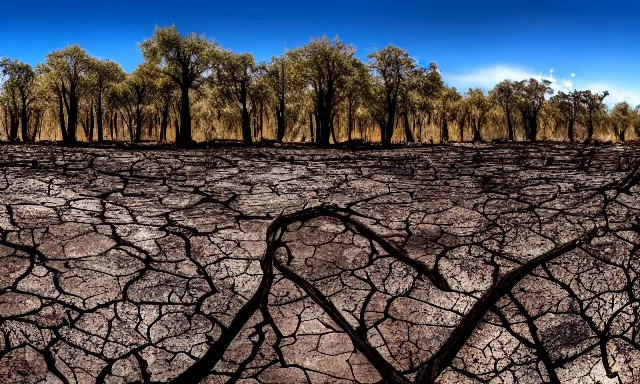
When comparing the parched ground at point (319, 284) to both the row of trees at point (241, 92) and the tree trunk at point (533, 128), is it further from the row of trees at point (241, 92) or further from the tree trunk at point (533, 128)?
the tree trunk at point (533, 128)

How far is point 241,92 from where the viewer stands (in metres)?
19.6

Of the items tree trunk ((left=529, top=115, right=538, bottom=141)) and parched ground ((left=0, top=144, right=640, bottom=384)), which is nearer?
parched ground ((left=0, top=144, right=640, bottom=384))

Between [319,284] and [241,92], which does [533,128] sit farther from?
[319,284]

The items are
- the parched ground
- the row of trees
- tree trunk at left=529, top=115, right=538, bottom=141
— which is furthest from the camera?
tree trunk at left=529, top=115, right=538, bottom=141

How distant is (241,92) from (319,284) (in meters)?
17.6

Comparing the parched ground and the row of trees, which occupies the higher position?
the row of trees

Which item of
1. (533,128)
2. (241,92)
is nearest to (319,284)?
(241,92)

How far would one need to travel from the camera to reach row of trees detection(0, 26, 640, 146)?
55.3ft

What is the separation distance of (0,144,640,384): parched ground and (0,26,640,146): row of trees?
12222 mm

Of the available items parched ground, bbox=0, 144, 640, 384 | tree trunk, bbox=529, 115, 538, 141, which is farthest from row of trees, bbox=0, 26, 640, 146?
parched ground, bbox=0, 144, 640, 384

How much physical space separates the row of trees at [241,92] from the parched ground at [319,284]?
40.1 ft

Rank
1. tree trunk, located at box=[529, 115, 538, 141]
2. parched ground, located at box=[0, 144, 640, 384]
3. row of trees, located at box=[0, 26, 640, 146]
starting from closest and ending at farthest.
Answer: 1. parched ground, located at box=[0, 144, 640, 384]
2. row of trees, located at box=[0, 26, 640, 146]
3. tree trunk, located at box=[529, 115, 538, 141]

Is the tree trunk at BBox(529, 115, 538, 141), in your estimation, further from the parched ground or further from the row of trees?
the parched ground

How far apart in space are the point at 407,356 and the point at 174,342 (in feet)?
4.44
